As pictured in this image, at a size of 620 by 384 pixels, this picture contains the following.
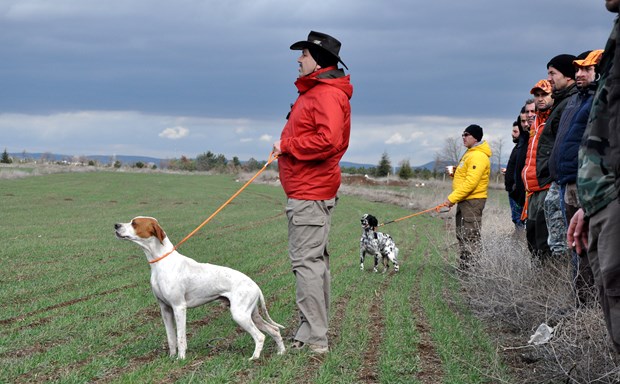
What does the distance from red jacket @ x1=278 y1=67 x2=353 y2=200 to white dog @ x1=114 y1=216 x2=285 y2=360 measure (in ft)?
3.53

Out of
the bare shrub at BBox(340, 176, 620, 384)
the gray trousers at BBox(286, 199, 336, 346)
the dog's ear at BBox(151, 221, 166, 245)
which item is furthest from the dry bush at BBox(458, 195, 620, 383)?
the dog's ear at BBox(151, 221, 166, 245)

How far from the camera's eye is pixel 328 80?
6734 mm

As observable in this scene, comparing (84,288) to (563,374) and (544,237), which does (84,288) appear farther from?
(563,374)

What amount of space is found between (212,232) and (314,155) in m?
14.8

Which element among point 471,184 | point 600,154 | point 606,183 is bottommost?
point 471,184

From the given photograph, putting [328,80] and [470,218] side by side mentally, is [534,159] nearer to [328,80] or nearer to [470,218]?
[470,218]

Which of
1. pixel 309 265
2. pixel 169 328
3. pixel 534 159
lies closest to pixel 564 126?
pixel 534 159

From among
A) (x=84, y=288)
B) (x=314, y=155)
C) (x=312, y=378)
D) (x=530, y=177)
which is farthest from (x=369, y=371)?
(x=84, y=288)

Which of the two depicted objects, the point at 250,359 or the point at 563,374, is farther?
the point at 250,359

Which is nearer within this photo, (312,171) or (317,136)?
(317,136)

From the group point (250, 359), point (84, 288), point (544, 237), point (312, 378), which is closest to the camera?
point (312, 378)

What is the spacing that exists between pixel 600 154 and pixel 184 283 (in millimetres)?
4273

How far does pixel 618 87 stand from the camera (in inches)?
116

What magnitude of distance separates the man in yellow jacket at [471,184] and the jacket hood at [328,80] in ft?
17.5
